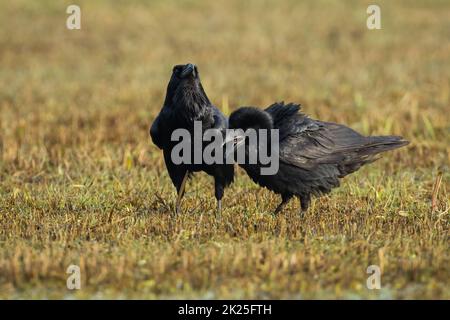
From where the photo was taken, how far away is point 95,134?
1133 centimetres

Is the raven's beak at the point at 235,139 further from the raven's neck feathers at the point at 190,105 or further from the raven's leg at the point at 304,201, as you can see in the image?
the raven's leg at the point at 304,201

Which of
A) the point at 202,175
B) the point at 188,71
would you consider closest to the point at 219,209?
the point at 188,71

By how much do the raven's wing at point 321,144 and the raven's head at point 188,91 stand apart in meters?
0.73

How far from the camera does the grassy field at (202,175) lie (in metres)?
5.85

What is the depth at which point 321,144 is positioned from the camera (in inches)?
299

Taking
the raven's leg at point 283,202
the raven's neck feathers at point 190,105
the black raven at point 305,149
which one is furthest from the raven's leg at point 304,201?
the raven's neck feathers at point 190,105

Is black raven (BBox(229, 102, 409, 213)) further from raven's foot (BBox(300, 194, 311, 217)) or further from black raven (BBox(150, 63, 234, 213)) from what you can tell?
black raven (BBox(150, 63, 234, 213))

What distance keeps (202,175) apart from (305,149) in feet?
7.39

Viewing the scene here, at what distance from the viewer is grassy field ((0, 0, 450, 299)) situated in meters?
5.85

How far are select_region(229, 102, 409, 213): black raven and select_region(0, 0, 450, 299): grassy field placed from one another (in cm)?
30

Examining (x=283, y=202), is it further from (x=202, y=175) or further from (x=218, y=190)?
(x=202, y=175)

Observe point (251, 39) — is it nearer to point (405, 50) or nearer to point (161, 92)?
point (405, 50)

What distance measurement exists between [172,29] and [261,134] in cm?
1397

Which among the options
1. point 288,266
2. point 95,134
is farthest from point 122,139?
point 288,266
